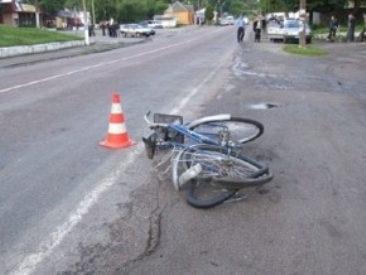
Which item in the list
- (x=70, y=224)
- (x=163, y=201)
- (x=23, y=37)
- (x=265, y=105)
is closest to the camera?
(x=70, y=224)

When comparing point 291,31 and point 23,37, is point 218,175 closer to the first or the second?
point 23,37

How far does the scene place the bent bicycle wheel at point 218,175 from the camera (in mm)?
5316

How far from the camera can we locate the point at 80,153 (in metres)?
7.34

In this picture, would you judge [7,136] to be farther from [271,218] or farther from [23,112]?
[271,218]

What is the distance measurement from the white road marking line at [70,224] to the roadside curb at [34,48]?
22815 millimetres

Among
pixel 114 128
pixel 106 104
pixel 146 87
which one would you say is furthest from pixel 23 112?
pixel 146 87

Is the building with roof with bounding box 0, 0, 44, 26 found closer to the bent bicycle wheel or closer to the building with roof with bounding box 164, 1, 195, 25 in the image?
the building with roof with bounding box 164, 1, 195, 25

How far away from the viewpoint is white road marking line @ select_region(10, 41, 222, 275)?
13.6ft

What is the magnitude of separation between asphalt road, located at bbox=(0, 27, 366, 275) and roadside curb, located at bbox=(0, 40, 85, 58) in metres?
17.4

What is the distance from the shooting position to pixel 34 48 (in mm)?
31516

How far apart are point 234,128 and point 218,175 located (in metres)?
1.74

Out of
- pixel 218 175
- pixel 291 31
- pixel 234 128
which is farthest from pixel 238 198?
pixel 291 31

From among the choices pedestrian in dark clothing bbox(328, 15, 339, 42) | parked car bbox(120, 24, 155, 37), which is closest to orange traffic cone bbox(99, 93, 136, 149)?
pedestrian in dark clothing bbox(328, 15, 339, 42)

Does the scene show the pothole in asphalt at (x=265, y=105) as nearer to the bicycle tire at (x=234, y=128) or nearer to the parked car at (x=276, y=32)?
the bicycle tire at (x=234, y=128)
